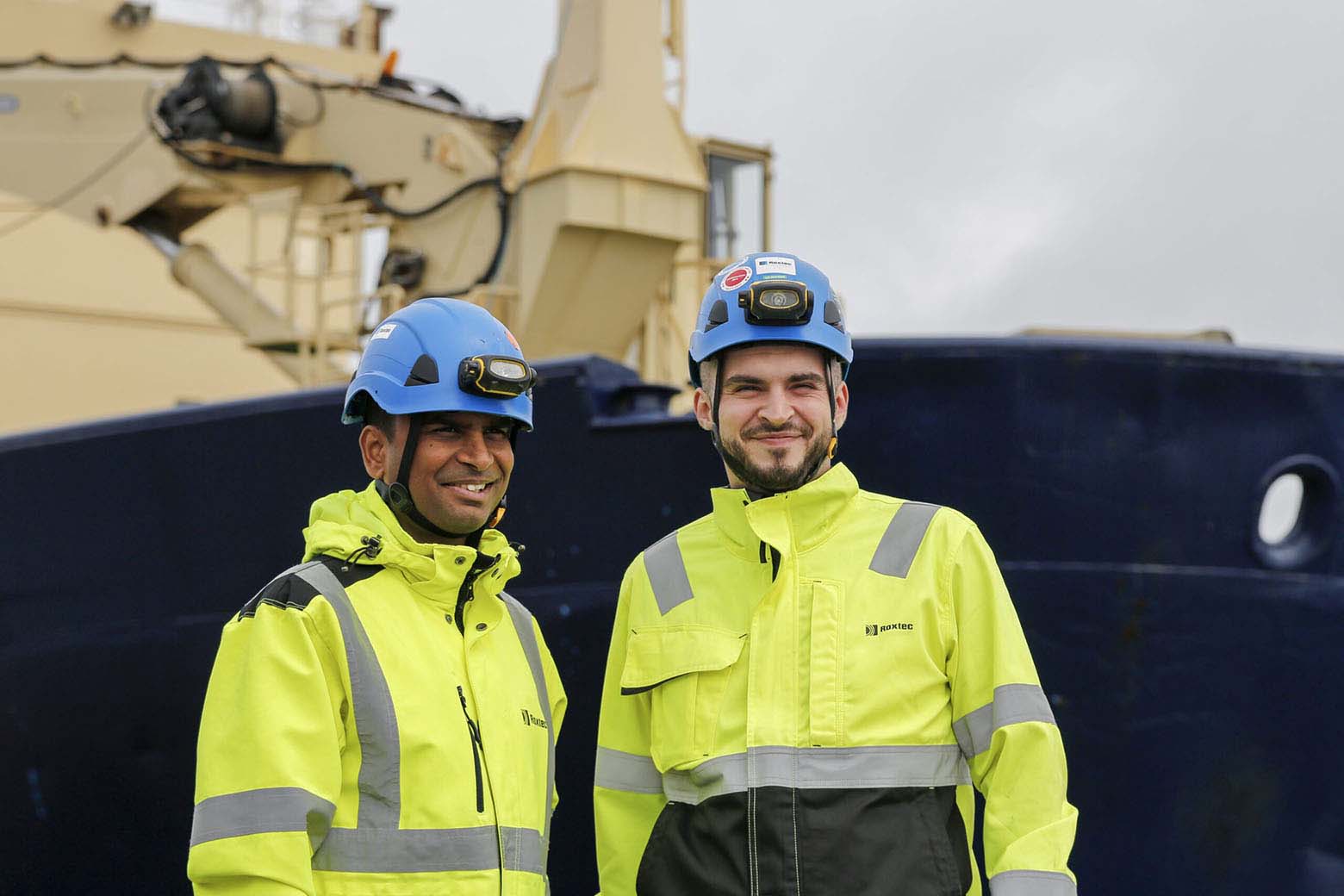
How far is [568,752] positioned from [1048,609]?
1.38 meters

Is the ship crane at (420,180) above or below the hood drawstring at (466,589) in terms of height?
above

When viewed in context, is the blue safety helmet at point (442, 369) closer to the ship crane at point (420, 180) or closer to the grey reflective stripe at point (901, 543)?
the grey reflective stripe at point (901, 543)

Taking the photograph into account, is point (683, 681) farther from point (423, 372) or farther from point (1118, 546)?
point (1118, 546)

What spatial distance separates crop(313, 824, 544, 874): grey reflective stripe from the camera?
2371 mm

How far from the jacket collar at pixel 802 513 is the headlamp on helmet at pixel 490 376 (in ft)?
1.57

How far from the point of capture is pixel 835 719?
2.52 m

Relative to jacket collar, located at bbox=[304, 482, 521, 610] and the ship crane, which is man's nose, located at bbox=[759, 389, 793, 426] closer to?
jacket collar, located at bbox=[304, 482, 521, 610]

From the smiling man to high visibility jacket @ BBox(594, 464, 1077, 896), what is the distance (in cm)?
26

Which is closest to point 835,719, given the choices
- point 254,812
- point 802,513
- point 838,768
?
point 838,768

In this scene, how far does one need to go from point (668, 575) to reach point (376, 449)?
23.5 inches

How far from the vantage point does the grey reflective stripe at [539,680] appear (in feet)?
9.06

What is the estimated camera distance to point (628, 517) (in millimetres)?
4234

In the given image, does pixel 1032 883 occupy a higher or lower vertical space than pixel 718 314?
lower

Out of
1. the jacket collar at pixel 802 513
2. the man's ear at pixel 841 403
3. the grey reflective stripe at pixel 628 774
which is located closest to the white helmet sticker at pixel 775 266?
the man's ear at pixel 841 403
